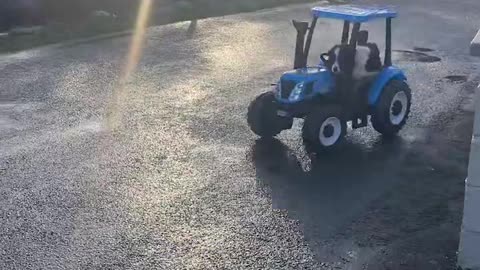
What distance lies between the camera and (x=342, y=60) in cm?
912

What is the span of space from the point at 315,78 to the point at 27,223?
3903mm

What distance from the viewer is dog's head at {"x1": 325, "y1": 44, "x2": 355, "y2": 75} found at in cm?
909

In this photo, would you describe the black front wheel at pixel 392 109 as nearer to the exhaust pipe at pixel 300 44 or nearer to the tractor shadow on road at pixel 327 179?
the tractor shadow on road at pixel 327 179

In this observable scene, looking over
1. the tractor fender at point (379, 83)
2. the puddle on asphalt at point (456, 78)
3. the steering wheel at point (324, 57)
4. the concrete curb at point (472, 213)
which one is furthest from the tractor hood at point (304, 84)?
the puddle on asphalt at point (456, 78)

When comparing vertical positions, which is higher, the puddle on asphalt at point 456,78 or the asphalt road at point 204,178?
the asphalt road at point 204,178

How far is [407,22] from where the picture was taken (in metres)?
20.4

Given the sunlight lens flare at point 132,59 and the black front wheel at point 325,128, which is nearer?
the black front wheel at point 325,128

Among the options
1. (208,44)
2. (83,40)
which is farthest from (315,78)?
(83,40)

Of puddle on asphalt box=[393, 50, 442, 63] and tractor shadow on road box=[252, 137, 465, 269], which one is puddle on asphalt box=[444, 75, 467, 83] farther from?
tractor shadow on road box=[252, 137, 465, 269]

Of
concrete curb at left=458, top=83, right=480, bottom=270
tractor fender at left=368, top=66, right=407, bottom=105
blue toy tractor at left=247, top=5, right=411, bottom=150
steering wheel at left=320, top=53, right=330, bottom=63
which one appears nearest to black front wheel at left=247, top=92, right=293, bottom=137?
blue toy tractor at left=247, top=5, right=411, bottom=150

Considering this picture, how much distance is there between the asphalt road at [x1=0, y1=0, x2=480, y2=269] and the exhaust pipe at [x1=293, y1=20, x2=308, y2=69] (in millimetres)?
977

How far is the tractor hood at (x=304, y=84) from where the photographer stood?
29.5ft

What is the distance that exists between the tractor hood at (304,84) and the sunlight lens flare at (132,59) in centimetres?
260

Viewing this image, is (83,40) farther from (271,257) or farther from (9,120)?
(271,257)
